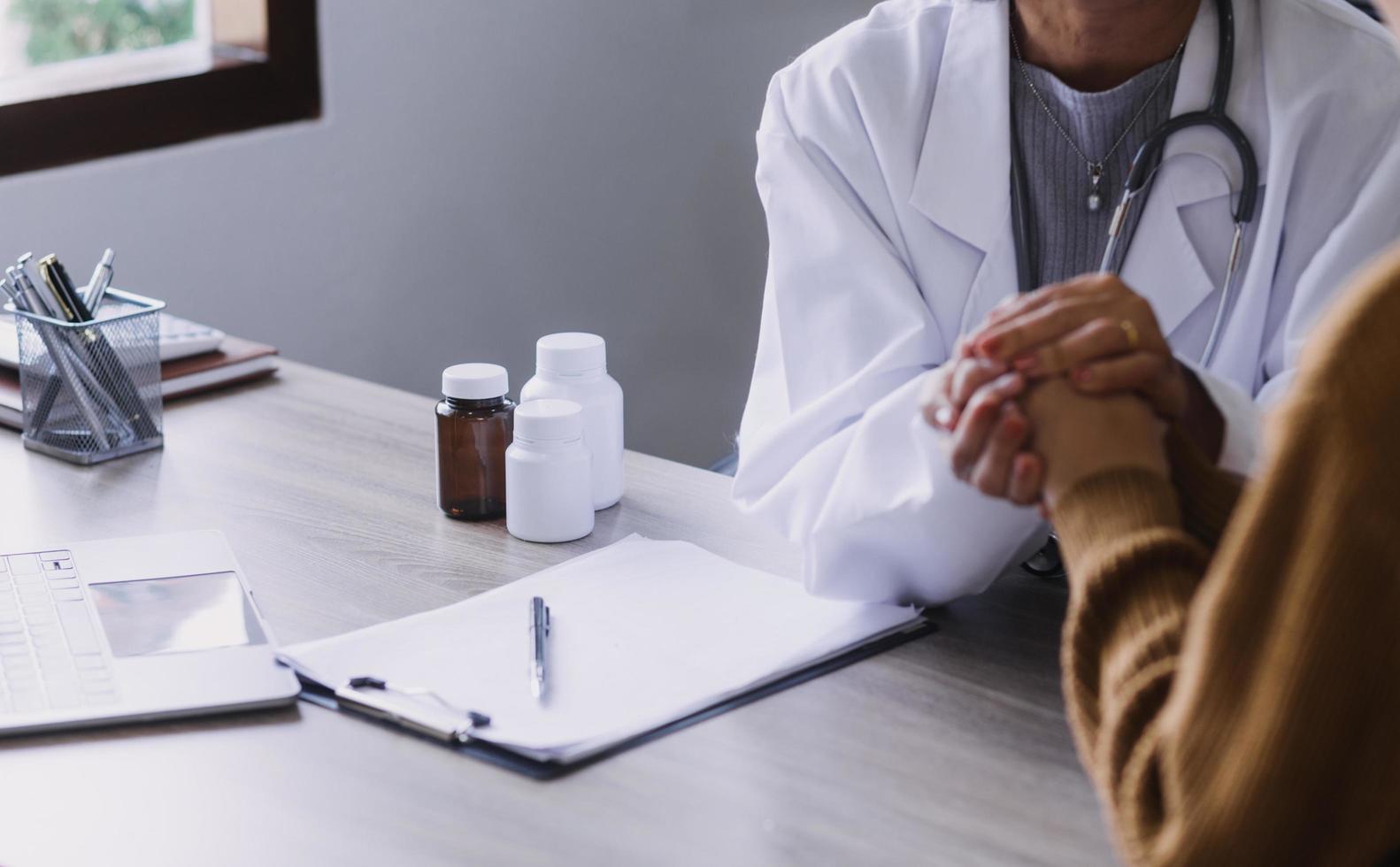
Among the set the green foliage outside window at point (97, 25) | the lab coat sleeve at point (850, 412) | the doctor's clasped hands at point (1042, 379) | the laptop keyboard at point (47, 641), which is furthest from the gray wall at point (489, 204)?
the doctor's clasped hands at point (1042, 379)

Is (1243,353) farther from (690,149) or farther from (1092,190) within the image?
(690,149)

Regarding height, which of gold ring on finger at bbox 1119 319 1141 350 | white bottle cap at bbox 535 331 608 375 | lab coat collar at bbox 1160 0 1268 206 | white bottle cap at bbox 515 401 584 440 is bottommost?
white bottle cap at bbox 515 401 584 440

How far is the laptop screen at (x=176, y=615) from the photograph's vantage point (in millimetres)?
1110

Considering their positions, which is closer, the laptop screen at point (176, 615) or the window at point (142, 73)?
the laptop screen at point (176, 615)

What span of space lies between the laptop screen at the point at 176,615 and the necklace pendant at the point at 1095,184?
778mm

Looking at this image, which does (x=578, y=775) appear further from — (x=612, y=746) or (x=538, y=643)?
(x=538, y=643)

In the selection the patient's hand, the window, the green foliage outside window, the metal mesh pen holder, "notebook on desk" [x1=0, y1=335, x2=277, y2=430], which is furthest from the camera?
the green foliage outside window

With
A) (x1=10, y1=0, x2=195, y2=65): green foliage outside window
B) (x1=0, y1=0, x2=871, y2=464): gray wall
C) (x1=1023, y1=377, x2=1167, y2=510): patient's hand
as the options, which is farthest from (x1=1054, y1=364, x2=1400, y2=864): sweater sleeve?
(x1=10, y1=0, x2=195, y2=65): green foliage outside window

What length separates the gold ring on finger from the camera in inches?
35.4

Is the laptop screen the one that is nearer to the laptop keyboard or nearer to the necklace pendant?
the laptop keyboard

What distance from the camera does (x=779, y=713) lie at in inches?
40.9

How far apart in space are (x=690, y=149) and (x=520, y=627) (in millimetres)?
1971

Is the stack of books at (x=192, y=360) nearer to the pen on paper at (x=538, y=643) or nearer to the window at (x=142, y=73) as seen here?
the window at (x=142, y=73)

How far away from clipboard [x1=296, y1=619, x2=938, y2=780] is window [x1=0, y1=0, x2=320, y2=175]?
4.11 feet
